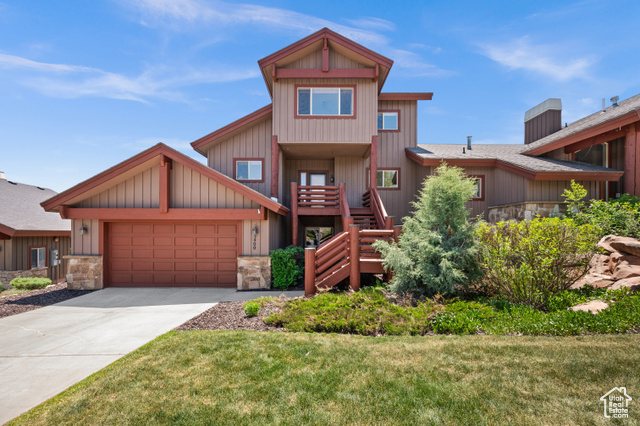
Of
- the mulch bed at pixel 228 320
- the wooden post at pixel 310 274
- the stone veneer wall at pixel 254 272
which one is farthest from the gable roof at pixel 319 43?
the mulch bed at pixel 228 320

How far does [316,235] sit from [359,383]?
1108cm

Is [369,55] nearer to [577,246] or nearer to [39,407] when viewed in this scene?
[577,246]

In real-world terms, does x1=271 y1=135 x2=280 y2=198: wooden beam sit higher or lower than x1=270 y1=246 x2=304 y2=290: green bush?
higher

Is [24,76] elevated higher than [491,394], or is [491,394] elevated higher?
[24,76]

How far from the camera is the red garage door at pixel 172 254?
9.55 metres

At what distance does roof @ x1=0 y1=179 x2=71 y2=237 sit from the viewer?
44.1 feet

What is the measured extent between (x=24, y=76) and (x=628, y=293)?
65.4 feet

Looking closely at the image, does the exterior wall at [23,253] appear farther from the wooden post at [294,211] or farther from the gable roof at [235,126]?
the wooden post at [294,211]

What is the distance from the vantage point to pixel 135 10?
32.0 feet

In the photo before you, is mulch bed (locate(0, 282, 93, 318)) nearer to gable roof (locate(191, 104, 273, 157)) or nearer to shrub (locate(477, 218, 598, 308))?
gable roof (locate(191, 104, 273, 157))

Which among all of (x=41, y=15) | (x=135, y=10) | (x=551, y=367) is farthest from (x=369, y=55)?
(x=41, y=15)

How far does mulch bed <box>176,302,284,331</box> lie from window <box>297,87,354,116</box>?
8.10m
